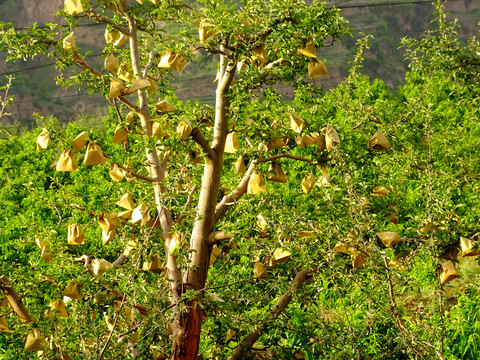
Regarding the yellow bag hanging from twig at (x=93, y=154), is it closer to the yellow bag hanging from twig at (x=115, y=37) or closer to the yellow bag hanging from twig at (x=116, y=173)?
the yellow bag hanging from twig at (x=116, y=173)

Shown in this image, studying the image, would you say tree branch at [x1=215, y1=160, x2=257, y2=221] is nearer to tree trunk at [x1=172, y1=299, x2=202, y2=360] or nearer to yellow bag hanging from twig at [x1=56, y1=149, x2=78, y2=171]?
tree trunk at [x1=172, y1=299, x2=202, y2=360]

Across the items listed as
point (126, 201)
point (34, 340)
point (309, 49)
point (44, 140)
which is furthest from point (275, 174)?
point (34, 340)

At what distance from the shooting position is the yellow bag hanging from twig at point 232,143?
2654 mm

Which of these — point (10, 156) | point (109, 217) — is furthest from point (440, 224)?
point (10, 156)

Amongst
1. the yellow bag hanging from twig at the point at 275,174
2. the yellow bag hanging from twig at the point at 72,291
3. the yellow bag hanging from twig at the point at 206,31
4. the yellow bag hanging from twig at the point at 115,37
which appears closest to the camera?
the yellow bag hanging from twig at the point at 206,31

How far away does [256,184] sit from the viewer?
2551 millimetres

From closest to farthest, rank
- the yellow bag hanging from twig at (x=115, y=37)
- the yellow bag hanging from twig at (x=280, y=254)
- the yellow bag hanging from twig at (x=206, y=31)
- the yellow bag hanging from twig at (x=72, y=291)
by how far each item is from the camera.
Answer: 1. the yellow bag hanging from twig at (x=206, y=31)
2. the yellow bag hanging from twig at (x=280, y=254)
3. the yellow bag hanging from twig at (x=72, y=291)
4. the yellow bag hanging from twig at (x=115, y=37)


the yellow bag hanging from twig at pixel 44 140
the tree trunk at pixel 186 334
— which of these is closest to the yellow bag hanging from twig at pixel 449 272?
the tree trunk at pixel 186 334

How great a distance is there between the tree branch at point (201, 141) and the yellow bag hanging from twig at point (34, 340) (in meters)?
0.99

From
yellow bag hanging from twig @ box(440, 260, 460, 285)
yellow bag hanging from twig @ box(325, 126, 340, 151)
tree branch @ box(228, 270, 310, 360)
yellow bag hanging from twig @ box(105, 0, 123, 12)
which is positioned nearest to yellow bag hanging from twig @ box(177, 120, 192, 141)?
yellow bag hanging from twig @ box(325, 126, 340, 151)

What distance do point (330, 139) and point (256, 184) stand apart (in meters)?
0.35

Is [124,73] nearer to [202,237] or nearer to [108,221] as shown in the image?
[108,221]

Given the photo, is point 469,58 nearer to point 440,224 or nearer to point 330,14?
point 440,224

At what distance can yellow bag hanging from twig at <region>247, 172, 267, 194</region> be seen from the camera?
8.36 ft
